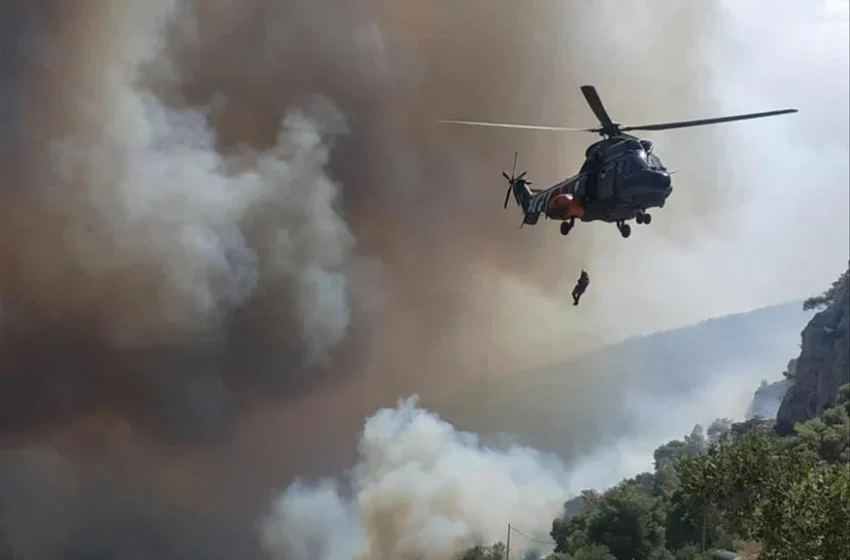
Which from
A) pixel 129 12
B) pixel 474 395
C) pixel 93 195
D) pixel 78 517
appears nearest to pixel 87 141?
pixel 93 195

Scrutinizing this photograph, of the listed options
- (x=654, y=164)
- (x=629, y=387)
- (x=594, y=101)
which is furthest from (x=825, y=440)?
(x=594, y=101)

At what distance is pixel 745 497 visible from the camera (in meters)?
19.9

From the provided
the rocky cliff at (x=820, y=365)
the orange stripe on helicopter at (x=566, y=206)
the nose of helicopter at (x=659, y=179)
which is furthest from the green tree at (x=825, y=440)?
the nose of helicopter at (x=659, y=179)

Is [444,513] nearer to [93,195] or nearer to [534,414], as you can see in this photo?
[534,414]

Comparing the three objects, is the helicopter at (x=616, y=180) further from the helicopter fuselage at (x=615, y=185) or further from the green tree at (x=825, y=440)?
the green tree at (x=825, y=440)

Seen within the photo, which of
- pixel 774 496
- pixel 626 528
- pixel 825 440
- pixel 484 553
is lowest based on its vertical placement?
pixel 774 496

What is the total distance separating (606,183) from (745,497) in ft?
30.1

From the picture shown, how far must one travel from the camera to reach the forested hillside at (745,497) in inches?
644

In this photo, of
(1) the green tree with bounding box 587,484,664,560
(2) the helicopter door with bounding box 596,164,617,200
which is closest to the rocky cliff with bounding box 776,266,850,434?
(1) the green tree with bounding box 587,484,664,560

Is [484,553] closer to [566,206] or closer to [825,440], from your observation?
[825,440]

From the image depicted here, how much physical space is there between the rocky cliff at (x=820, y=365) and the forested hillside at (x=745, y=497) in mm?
78

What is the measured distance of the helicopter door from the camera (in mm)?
15570

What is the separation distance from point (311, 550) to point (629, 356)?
Answer: 57.9ft

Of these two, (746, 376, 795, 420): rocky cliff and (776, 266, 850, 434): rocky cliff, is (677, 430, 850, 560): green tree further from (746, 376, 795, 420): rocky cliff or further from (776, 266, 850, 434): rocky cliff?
(746, 376, 795, 420): rocky cliff
